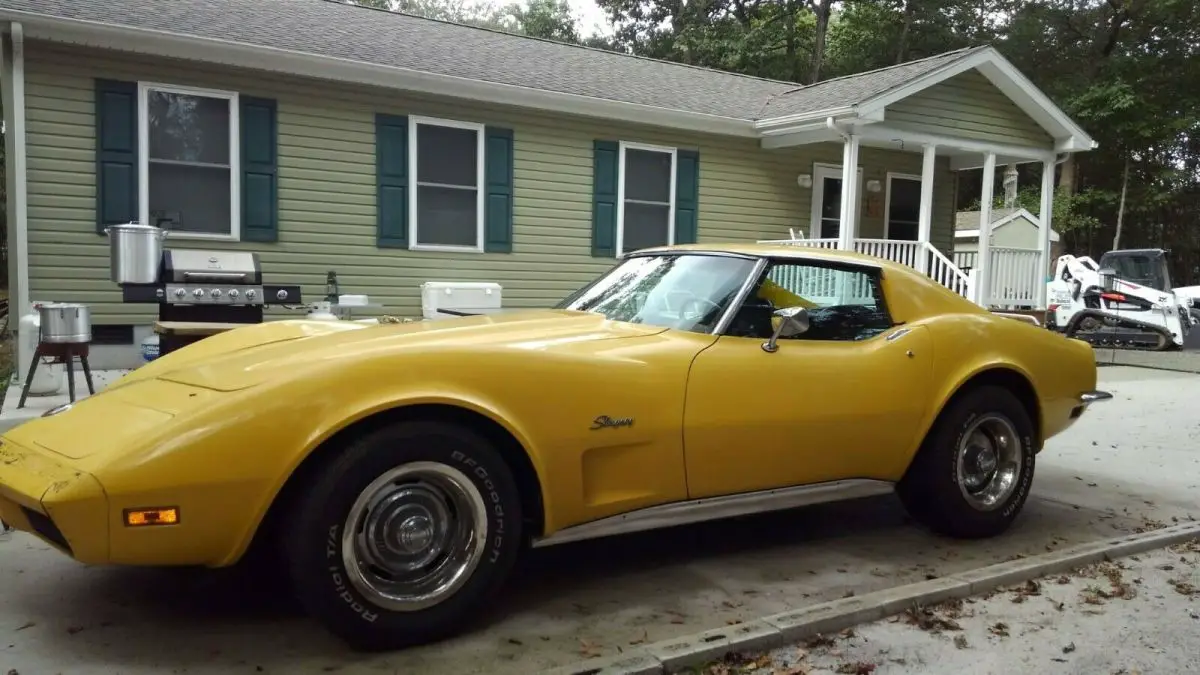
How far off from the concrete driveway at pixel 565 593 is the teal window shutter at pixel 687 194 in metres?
8.16

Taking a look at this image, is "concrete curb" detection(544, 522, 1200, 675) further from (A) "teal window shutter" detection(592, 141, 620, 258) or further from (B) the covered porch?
(B) the covered porch

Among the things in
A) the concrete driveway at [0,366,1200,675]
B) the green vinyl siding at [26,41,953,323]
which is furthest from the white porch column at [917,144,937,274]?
the concrete driveway at [0,366,1200,675]

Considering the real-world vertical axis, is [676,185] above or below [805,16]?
below

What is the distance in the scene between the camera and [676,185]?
12852 mm

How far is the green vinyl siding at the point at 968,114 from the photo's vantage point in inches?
514

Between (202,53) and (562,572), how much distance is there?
25.8 ft

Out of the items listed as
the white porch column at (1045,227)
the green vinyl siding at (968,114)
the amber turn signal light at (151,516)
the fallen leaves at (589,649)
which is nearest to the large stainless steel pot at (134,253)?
the amber turn signal light at (151,516)

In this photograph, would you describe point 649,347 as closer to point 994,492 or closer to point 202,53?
point 994,492

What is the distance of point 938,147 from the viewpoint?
558 inches

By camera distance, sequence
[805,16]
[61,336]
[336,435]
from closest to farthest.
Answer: [336,435] → [61,336] → [805,16]

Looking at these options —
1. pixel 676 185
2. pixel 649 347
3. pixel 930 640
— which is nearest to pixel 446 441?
pixel 649 347

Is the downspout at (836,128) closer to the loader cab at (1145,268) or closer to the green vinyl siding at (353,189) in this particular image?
the green vinyl siding at (353,189)

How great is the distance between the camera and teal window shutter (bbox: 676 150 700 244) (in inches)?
507

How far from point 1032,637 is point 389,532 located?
7.73ft
